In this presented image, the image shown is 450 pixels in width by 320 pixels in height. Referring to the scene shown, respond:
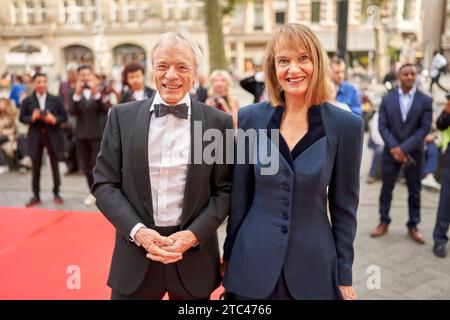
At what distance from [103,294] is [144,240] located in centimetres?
135

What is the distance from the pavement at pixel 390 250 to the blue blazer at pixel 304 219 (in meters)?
1.65

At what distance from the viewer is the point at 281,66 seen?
5.68 feet

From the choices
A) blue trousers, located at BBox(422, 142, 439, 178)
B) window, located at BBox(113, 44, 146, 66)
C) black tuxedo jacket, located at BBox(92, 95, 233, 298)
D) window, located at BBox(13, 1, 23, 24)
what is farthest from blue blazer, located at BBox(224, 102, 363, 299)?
window, located at BBox(13, 1, 23, 24)

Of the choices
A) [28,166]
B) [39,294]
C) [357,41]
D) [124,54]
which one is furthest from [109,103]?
[124,54]

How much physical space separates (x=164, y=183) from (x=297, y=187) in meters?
0.58

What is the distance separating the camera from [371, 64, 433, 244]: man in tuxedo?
432cm

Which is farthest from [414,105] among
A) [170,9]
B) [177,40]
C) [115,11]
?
[115,11]

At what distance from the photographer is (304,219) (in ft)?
5.79

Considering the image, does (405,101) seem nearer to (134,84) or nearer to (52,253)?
(134,84)

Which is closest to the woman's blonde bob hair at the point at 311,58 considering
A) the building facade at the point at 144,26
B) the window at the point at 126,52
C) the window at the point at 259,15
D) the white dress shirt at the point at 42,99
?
the white dress shirt at the point at 42,99

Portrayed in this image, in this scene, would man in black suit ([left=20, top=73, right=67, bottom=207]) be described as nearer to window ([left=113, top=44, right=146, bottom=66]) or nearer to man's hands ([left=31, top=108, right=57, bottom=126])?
man's hands ([left=31, top=108, right=57, bottom=126])

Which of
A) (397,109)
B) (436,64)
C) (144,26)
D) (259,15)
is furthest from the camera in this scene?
(144,26)

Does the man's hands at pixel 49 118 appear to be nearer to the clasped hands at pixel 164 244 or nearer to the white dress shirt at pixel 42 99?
the white dress shirt at pixel 42 99

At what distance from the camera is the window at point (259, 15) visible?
28219 mm
